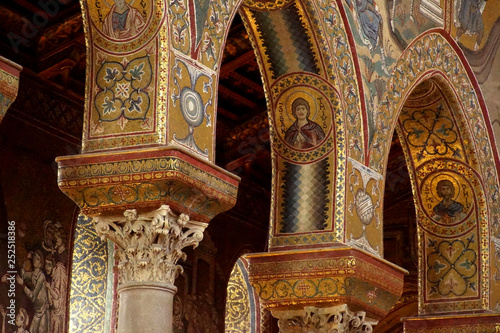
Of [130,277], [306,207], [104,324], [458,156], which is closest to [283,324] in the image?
[306,207]

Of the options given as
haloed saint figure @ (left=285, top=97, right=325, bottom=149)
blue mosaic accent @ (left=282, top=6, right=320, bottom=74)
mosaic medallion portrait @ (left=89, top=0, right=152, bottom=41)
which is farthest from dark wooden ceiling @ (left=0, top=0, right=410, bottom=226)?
mosaic medallion portrait @ (left=89, top=0, right=152, bottom=41)

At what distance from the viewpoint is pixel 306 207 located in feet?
31.2

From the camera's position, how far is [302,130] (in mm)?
9664

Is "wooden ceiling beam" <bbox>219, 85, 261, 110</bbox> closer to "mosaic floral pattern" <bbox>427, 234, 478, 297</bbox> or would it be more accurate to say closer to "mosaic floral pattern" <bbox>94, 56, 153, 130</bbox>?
"mosaic floral pattern" <bbox>427, 234, 478, 297</bbox>

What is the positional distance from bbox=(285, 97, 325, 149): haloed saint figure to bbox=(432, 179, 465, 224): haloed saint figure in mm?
2834

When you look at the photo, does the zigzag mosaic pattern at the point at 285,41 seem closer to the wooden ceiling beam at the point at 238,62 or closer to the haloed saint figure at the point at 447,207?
the haloed saint figure at the point at 447,207

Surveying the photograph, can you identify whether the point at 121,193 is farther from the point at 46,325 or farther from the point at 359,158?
the point at 46,325

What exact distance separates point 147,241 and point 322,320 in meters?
2.38

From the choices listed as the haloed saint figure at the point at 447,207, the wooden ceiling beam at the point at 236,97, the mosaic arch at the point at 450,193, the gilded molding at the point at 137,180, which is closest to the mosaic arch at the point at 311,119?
the gilded molding at the point at 137,180

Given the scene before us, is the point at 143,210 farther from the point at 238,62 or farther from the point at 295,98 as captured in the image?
the point at 238,62

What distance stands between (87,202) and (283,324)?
2.61 meters

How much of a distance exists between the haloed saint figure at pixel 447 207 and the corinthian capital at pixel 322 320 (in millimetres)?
2805

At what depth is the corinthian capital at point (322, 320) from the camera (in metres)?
9.33

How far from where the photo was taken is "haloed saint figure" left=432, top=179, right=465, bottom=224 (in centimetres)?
1205
